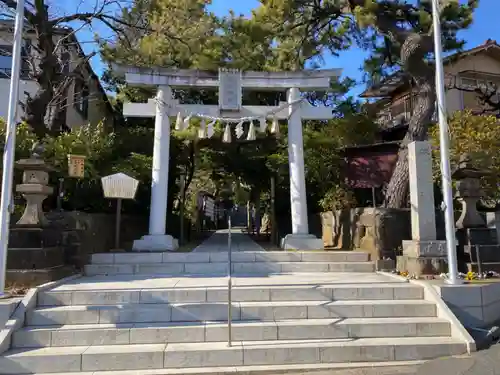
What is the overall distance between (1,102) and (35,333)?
40.9 feet

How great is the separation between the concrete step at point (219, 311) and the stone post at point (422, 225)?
1600mm

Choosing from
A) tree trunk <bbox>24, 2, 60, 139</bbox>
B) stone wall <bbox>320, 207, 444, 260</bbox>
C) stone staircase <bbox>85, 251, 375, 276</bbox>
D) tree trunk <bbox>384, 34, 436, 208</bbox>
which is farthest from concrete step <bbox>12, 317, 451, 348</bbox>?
tree trunk <bbox>24, 2, 60, 139</bbox>

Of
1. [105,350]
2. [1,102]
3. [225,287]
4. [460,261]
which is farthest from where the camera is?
[1,102]

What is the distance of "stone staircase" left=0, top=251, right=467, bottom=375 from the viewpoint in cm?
529

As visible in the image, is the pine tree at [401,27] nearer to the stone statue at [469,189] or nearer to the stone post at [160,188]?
the stone statue at [469,189]

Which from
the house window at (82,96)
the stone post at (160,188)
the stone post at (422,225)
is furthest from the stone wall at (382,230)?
the house window at (82,96)

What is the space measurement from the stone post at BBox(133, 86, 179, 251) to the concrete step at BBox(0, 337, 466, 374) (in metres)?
5.36

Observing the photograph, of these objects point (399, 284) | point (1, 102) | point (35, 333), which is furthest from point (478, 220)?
point (1, 102)

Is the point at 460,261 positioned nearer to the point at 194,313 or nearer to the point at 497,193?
the point at 497,193

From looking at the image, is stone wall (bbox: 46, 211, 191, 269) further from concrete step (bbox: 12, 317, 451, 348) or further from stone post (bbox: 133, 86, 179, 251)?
concrete step (bbox: 12, 317, 451, 348)

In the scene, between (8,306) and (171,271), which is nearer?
(8,306)

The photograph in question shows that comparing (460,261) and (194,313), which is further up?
(460,261)

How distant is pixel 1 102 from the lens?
14.9 meters

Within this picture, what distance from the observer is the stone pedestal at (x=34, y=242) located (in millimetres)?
7168
